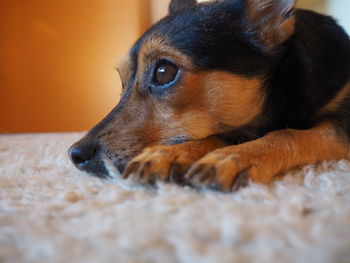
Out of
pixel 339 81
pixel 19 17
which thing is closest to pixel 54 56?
pixel 19 17

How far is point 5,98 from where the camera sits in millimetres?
3395

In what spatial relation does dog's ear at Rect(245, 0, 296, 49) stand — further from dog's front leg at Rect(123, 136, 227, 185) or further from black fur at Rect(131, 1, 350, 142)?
dog's front leg at Rect(123, 136, 227, 185)

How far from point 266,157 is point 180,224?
397 millimetres

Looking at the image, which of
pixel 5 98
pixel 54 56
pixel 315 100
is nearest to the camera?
pixel 315 100

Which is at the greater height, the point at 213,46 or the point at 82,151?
the point at 213,46

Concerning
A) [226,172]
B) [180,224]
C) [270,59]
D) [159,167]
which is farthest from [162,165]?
[270,59]

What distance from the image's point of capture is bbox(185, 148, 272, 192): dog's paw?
714 millimetres

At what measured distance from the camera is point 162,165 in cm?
79

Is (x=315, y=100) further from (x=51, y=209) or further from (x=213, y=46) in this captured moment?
(x=51, y=209)

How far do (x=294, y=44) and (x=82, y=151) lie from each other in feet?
2.74

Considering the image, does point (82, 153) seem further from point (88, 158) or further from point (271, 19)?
point (271, 19)

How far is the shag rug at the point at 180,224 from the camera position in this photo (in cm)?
45

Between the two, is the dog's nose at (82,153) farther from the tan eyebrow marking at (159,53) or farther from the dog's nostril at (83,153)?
the tan eyebrow marking at (159,53)

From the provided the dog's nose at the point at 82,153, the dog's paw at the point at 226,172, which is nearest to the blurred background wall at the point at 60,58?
the dog's nose at the point at 82,153
